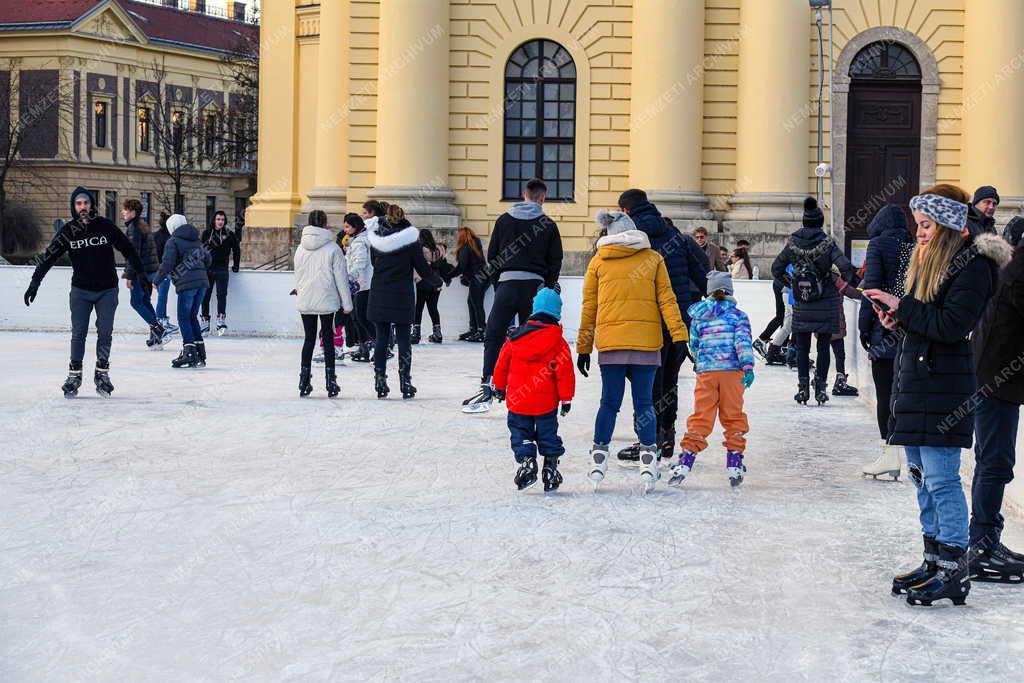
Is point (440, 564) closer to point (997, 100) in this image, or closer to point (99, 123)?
point (997, 100)

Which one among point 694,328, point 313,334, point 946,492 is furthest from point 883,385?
point 313,334

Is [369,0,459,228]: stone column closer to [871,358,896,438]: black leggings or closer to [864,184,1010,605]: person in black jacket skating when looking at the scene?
[871,358,896,438]: black leggings

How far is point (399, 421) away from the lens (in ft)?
43.8

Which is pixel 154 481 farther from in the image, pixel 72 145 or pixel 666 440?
pixel 72 145

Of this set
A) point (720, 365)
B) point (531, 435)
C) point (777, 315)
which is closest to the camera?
point (531, 435)

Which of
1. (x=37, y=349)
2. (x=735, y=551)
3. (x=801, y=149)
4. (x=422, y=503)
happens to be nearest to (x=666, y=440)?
(x=422, y=503)

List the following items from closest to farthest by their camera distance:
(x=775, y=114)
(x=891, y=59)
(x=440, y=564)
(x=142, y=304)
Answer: (x=440, y=564)
(x=142, y=304)
(x=775, y=114)
(x=891, y=59)

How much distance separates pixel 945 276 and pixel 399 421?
709 centimetres

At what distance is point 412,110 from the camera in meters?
30.1

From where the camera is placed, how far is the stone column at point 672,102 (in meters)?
29.9

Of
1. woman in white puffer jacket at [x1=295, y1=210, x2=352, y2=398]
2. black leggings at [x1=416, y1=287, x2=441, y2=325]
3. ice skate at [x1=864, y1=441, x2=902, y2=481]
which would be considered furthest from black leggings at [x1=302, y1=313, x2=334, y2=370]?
black leggings at [x1=416, y1=287, x2=441, y2=325]

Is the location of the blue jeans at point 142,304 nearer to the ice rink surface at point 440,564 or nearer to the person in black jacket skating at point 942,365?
the ice rink surface at point 440,564

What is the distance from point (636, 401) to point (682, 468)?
1.64 ft

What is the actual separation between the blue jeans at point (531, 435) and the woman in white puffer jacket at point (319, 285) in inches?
218
